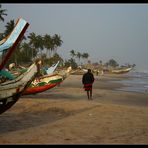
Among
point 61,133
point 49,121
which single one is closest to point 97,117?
point 49,121

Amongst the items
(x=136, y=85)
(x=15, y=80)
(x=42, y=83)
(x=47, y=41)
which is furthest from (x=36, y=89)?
(x=47, y=41)

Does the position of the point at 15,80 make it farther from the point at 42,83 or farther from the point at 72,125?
the point at 42,83

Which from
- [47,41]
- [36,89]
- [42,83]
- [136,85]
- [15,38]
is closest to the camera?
[15,38]

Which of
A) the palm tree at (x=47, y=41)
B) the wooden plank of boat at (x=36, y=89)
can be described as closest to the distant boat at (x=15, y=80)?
the wooden plank of boat at (x=36, y=89)

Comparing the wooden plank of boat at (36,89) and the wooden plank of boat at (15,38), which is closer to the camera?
the wooden plank of boat at (15,38)

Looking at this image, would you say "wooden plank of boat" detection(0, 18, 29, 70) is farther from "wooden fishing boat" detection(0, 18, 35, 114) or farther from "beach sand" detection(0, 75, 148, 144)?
"beach sand" detection(0, 75, 148, 144)

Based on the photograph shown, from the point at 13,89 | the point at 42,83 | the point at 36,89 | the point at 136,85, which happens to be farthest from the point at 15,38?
the point at 136,85

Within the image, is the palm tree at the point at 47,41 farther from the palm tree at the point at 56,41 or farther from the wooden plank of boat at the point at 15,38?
the wooden plank of boat at the point at 15,38

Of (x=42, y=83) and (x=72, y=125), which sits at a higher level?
(x=42, y=83)

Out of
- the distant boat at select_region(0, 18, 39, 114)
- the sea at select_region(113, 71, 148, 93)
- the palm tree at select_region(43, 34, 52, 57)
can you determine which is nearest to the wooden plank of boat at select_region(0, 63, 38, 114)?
the distant boat at select_region(0, 18, 39, 114)

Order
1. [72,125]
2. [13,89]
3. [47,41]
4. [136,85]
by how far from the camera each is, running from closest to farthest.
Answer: [13,89] → [72,125] → [136,85] → [47,41]

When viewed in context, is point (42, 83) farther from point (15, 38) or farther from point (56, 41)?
point (56, 41)

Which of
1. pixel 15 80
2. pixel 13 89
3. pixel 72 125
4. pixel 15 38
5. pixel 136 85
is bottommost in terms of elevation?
pixel 136 85

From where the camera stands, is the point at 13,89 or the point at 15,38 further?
the point at 13,89
